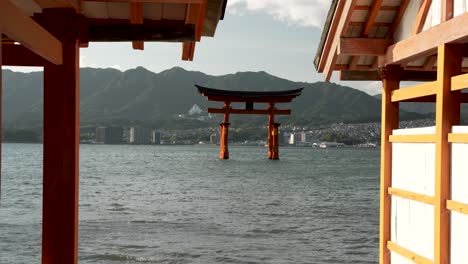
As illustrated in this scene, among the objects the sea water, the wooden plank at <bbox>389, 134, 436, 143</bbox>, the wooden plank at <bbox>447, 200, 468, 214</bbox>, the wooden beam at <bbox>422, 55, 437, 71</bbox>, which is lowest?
the sea water

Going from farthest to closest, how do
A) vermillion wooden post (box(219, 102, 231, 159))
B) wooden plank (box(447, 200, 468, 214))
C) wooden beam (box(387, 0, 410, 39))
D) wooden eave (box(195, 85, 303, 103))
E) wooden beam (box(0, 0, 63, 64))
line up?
vermillion wooden post (box(219, 102, 231, 159))
wooden eave (box(195, 85, 303, 103))
wooden beam (box(387, 0, 410, 39))
wooden plank (box(447, 200, 468, 214))
wooden beam (box(0, 0, 63, 64))

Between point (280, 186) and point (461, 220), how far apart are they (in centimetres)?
3442

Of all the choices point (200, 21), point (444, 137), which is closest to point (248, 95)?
point (200, 21)

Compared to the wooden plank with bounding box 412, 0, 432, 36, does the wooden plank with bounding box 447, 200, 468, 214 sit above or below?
below

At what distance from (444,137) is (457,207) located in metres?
0.61

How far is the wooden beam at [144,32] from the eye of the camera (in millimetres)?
6617

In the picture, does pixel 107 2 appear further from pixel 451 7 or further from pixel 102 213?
pixel 102 213

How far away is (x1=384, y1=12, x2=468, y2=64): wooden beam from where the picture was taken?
529cm

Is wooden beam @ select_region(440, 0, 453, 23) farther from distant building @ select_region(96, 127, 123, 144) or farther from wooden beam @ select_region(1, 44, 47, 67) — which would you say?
distant building @ select_region(96, 127, 123, 144)

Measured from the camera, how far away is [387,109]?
6863mm

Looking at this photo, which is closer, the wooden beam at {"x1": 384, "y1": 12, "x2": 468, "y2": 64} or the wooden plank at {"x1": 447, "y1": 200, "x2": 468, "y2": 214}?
the wooden plank at {"x1": 447, "y1": 200, "x2": 468, "y2": 214}

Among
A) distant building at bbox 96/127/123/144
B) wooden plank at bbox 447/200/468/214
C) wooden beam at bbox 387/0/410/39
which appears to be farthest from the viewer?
distant building at bbox 96/127/123/144

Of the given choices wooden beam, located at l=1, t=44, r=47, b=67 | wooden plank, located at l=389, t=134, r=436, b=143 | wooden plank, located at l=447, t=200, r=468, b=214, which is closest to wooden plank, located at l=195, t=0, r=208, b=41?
wooden beam, located at l=1, t=44, r=47, b=67

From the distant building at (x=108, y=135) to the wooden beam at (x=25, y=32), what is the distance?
187 m
